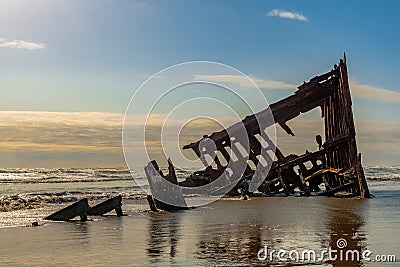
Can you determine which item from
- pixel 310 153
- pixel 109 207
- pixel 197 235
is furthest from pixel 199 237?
pixel 310 153

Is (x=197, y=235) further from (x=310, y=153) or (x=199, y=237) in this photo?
(x=310, y=153)

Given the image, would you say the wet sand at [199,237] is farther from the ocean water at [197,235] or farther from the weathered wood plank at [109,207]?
the weathered wood plank at [109,207]

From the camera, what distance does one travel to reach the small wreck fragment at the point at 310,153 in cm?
2209

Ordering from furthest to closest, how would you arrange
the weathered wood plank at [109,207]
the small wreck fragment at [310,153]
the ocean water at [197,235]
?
the small wreck fragment at [310,153] → the weathered wood plank at [109,207] → the ocean water at [197,235]

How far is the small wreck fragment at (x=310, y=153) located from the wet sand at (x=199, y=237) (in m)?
6.02

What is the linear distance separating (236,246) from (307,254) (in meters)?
1.41

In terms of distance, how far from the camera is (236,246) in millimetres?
Answer: 9914

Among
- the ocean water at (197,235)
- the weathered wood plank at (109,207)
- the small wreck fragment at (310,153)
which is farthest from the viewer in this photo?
the small wreck fragment at (310,153)

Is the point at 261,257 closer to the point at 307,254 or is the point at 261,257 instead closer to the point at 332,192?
Answer: the point at 307,254

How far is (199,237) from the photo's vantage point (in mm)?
11125

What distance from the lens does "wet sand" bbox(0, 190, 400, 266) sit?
8.98 meters

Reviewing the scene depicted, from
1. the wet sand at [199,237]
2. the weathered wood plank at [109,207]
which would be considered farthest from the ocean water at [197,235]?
the weathered wood plank at [109,207]

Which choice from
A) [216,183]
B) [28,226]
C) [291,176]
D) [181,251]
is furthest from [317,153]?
[181,251]

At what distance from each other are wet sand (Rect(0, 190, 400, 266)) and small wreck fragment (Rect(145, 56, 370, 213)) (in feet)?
19.7
